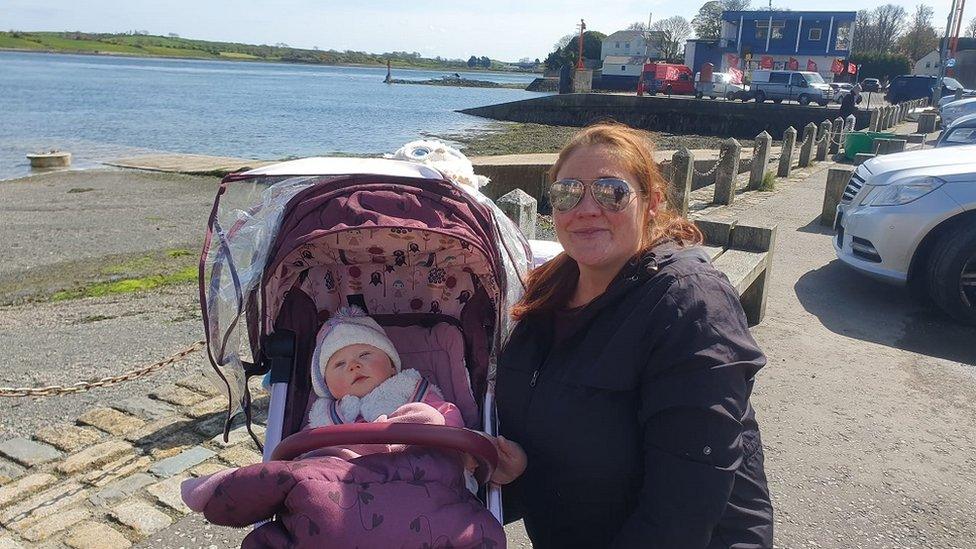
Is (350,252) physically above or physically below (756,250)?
above

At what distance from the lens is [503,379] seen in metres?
2.41

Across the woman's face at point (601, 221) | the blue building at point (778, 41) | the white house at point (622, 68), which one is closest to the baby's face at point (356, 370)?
the woman's face at point (601, 221)

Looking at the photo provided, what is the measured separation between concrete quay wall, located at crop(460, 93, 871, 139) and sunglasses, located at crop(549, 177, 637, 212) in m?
32.1

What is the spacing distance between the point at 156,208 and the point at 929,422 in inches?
619

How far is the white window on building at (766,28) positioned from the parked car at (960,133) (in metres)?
47.2

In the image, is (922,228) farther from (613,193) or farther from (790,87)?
(790,87)

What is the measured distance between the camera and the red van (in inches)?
1885

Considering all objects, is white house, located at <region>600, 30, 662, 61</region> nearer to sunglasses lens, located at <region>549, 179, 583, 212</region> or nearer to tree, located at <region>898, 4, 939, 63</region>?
tree, located at <region>898, 4, 939, 63</region>

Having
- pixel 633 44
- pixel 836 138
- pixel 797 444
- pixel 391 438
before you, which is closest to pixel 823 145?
pixel 836 138

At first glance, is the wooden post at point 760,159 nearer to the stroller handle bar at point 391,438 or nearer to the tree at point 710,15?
the stroller handle bar at point 391,438

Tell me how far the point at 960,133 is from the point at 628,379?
37.2 feet

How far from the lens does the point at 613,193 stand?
2223 mm

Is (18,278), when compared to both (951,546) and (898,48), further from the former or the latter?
(898,48)

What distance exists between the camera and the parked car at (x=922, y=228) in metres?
6.06
